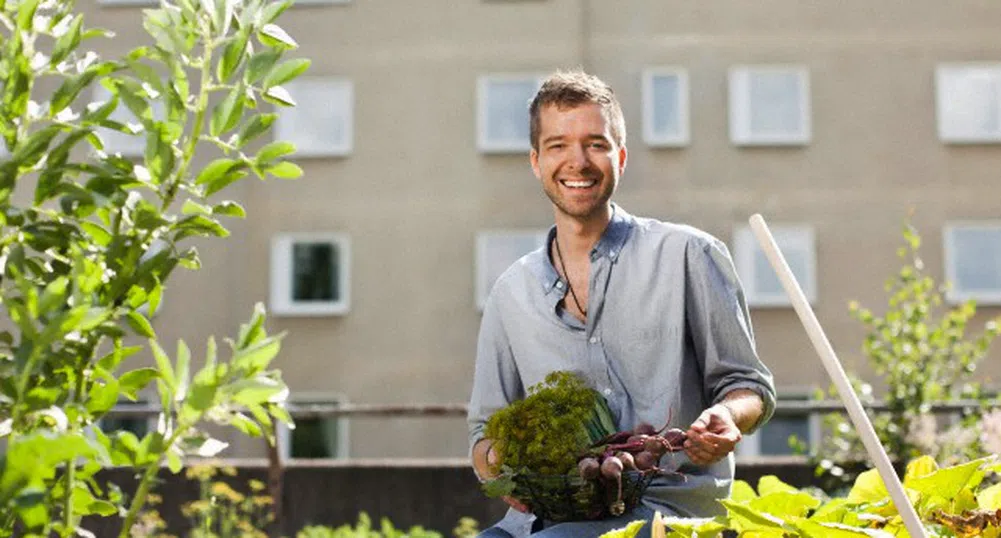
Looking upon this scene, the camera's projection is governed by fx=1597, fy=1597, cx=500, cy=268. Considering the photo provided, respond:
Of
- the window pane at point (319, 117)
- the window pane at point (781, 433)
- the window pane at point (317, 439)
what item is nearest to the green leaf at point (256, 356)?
the window pane at point (781, 433)

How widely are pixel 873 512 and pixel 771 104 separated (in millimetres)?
17300

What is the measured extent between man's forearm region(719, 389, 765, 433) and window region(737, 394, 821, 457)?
16148 mm

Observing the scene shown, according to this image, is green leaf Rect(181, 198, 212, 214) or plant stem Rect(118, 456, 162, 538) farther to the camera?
green leaf Rect(181, 198, 212, 214)

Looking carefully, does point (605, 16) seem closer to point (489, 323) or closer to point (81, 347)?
point (489, 323)

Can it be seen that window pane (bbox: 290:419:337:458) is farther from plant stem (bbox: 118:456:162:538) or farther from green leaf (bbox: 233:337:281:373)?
green leaf (bbox: 233:337:281:373)

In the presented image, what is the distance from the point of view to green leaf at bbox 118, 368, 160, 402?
1.51 meters

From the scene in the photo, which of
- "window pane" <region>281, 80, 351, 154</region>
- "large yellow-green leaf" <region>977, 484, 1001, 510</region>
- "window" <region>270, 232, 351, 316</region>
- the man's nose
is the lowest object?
"large yellow-green leaf" <region>977, 484, 1001, 510</region>

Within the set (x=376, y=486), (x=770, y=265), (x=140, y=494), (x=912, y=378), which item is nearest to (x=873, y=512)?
(x=140, y=494)

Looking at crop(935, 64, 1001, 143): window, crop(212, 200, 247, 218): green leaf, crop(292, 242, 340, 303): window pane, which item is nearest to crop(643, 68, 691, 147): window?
crop(935, 64, 1001, 143): window

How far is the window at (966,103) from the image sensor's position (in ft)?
62.1

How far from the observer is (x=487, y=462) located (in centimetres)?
237

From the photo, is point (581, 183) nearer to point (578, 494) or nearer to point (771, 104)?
point (578, 494)

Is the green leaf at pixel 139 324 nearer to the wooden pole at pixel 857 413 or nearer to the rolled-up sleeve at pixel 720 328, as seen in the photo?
the wooden pole at pixel 857 413

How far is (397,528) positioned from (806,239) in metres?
11.7
